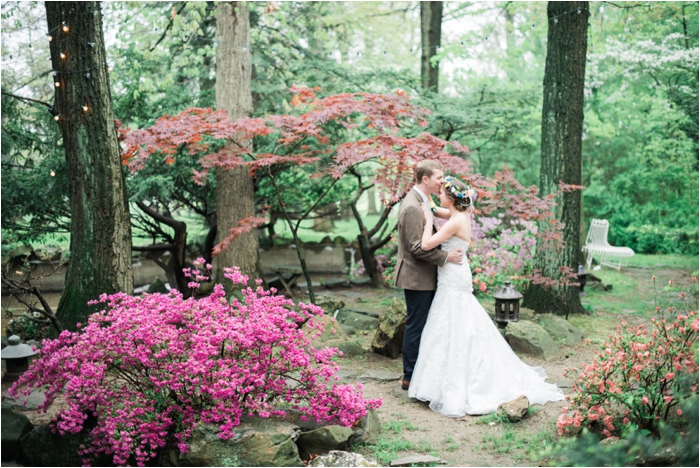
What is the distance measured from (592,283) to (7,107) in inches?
382

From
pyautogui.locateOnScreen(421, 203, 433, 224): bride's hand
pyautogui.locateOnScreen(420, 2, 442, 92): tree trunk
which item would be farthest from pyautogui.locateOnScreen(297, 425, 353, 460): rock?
pyautogui.locateOnScreen(420, 2, 442, 92): tree trunk

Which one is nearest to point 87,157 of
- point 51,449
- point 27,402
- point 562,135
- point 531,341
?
point 27,402

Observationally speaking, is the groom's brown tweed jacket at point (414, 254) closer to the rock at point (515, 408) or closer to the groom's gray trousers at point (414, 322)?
the groom's gray trousers at point (414, 322)

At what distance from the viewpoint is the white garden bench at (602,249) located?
505 inches

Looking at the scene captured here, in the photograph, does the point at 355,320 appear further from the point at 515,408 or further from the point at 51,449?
the point at 51,449

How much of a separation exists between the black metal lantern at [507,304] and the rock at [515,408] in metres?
2.03

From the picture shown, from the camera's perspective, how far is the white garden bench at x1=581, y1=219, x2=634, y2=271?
42.1ft

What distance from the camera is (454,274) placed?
17.1ft

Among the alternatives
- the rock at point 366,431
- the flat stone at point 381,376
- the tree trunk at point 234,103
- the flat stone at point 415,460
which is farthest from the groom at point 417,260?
the tree trunk at point 234,103

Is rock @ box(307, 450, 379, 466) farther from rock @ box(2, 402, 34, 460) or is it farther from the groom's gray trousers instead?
rock @ box(2, 402, 34, 460)

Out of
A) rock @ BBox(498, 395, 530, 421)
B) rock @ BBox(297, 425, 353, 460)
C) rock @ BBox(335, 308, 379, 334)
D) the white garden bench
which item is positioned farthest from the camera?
the white garden bench

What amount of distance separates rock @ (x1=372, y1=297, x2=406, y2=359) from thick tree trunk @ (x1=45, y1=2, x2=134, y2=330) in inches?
105

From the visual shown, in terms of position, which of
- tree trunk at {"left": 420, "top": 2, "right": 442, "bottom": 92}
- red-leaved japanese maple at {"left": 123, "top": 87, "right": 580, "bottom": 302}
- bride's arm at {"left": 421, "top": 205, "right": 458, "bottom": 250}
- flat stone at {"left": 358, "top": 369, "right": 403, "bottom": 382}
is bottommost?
flat stone at {"left": 358, "top": 369, "right": 403, "bottom": 382}

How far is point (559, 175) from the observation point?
803cm
